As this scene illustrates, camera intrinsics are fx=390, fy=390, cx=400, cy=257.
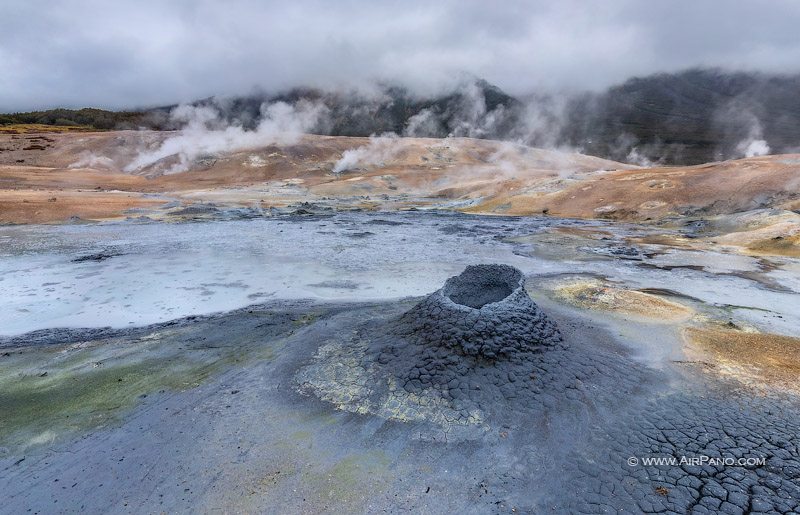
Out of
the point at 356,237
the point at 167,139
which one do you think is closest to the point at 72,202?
the point at 356,237

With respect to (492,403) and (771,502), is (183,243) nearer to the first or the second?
(492,403)

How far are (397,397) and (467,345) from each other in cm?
116

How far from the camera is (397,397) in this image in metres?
4.73

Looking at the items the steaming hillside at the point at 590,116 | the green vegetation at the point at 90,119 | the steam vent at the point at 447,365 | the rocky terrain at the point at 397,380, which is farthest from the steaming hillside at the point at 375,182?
the green vegetation at the point at 90,119

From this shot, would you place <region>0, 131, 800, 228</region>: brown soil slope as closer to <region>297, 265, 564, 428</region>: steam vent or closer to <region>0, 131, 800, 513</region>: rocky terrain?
<region>0, 131, 800, 513</region>: rocky terrain

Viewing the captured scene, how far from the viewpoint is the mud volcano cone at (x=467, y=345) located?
488 cm

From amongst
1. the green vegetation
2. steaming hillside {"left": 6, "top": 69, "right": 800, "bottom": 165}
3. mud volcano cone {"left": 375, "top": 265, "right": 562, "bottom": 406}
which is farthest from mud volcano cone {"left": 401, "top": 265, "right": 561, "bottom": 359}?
the green vegetation

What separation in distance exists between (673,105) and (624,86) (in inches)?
588

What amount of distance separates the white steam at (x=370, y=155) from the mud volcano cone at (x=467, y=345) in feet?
154

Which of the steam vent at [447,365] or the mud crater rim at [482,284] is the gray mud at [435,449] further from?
the mud crater rim at [482,284]

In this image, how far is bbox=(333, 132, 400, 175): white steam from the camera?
53250mm

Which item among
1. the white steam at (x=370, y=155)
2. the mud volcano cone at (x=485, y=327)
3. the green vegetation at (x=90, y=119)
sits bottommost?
the mud volcano cone at (x=485, y=327)

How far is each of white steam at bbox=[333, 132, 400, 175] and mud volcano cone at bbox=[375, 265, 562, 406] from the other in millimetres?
47019

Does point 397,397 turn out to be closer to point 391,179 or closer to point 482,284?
point 482,284
